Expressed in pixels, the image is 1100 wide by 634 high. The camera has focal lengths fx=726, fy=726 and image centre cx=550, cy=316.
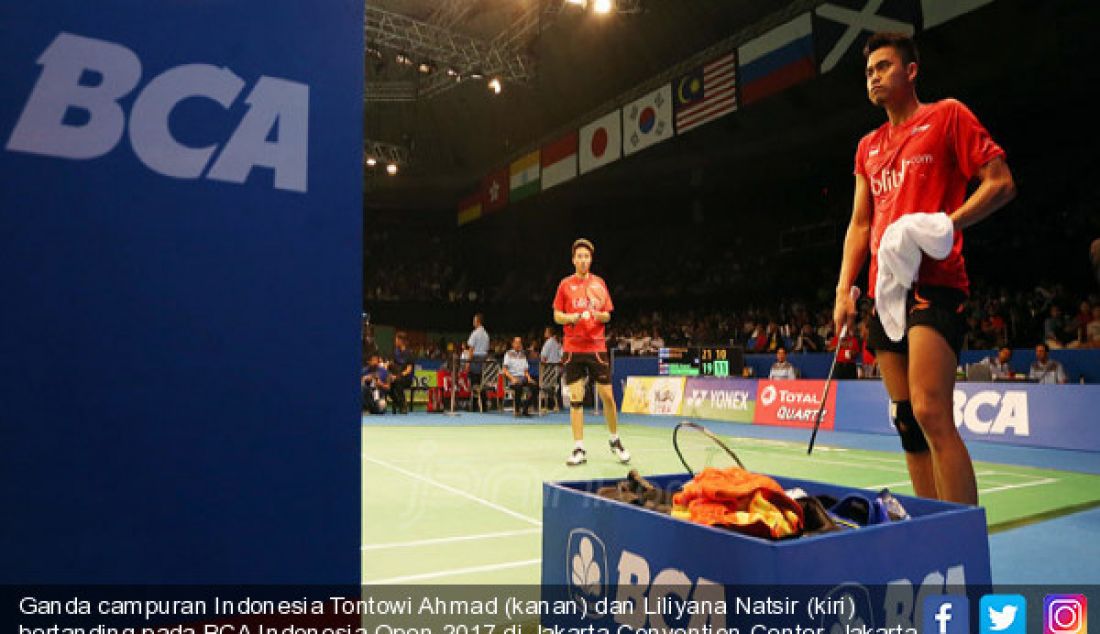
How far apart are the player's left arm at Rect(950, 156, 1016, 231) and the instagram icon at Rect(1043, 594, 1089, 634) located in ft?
4.53

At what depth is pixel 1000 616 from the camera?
2.05 metres

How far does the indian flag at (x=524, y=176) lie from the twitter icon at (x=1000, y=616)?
1877cm

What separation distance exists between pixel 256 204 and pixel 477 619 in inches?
67.2

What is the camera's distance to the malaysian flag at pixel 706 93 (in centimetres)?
1327

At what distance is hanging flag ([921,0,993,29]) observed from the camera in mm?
9484

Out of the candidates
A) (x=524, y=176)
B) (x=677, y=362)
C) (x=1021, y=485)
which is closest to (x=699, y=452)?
(x=1021, y=485)

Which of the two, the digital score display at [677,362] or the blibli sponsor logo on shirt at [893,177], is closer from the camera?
the blibli sponsor logo on shirt at [893,177]

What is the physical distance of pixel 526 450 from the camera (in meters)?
8.25

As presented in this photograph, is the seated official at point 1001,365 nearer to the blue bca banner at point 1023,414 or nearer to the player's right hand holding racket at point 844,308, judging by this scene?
the blue bca banner at point 1023,414

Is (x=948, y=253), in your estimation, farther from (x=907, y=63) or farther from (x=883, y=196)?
(x=907, y=63)

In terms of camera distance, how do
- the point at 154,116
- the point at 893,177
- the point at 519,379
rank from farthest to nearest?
the point at 519,379
the point at 893,177
the point at 154,116

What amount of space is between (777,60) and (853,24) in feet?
5.08

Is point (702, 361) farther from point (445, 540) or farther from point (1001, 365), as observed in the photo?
point (445, 540)

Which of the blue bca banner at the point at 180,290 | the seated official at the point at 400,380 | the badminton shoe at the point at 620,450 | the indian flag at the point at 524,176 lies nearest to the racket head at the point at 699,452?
the badminton shoe at the point at 620,450
